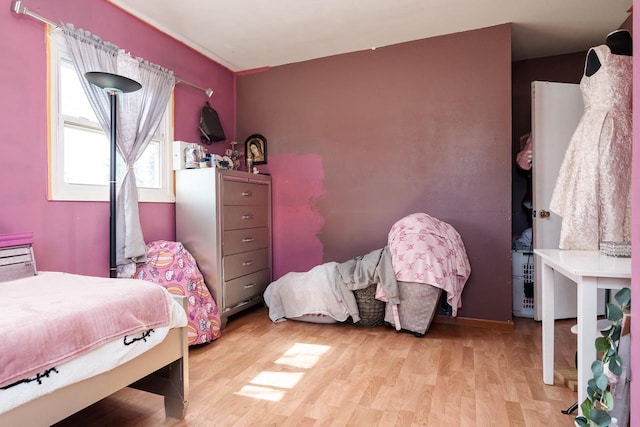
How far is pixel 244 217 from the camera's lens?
3166 mm

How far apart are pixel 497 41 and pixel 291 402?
3055mm

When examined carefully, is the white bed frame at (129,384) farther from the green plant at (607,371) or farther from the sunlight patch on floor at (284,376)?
the green plant at (607,371)

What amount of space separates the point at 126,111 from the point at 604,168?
117 inches

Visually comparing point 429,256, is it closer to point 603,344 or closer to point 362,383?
point 362,383

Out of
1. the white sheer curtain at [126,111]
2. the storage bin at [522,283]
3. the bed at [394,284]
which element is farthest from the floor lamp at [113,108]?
the storage bin at [522,283]

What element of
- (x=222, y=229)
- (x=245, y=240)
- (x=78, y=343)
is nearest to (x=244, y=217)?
(x=245, y=240)

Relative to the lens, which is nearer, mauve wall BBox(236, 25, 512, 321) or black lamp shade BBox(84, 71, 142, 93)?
black lamp shade BBox(84, 71, 142, 93)

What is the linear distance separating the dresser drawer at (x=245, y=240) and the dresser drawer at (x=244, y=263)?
4cm

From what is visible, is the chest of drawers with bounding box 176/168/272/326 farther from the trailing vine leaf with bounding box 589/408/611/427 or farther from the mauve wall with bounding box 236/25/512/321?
the trailing vine leaf with bounding box 589/408/611/427

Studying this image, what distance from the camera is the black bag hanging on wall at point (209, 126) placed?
10.7 feet

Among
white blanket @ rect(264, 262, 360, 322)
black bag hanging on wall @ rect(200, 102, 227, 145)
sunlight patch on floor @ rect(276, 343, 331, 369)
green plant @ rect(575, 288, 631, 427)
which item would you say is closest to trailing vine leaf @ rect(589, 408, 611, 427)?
green plant @ rect(575, 288, 631, 427)

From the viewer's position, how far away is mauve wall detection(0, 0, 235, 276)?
1911 mm

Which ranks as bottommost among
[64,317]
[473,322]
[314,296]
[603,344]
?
[473,322]

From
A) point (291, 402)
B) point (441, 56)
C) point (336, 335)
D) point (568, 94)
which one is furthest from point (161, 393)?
point (568, 94)
